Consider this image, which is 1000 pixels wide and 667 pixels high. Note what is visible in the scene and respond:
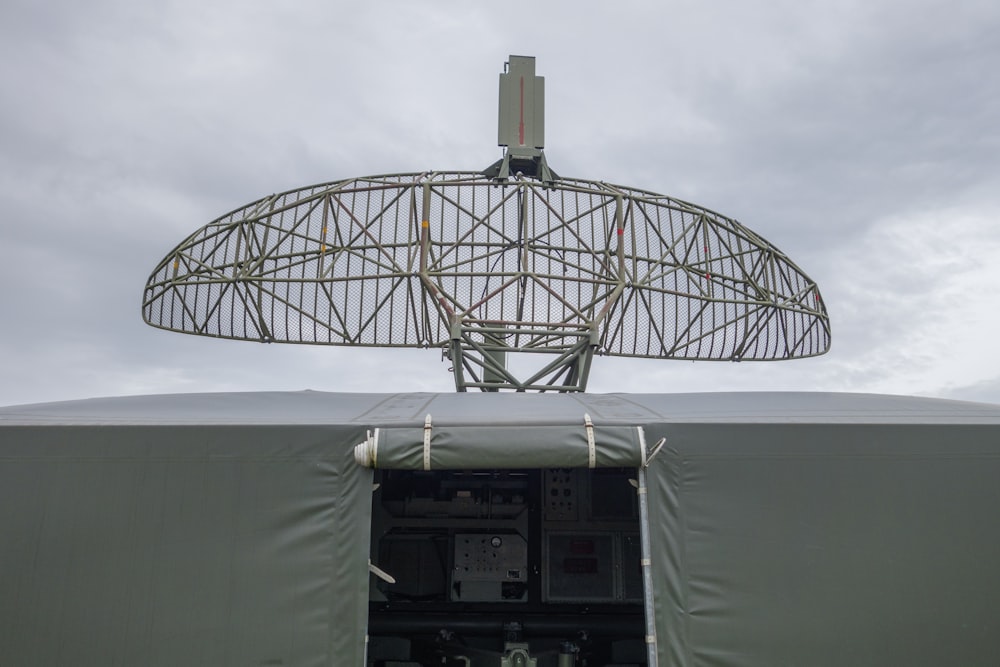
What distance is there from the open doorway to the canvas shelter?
1.66m

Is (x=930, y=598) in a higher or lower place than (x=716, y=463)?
lower

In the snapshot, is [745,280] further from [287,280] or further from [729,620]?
[729,620]

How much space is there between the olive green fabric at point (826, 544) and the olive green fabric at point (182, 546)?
1.87 m

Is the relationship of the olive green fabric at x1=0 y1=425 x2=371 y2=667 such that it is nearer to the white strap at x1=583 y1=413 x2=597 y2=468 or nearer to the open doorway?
the white strap at x1=583 y1=413 x2=597 y2=468

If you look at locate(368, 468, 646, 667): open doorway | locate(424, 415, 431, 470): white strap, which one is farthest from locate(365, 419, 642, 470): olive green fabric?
locate(368, 468, 646, 667): open doorway

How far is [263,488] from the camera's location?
4375mm

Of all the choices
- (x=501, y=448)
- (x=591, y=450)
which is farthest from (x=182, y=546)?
(x=591, y=450)

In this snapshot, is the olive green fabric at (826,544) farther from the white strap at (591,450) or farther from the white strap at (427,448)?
the white strap at (427,448)

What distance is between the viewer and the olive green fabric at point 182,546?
4191 mm

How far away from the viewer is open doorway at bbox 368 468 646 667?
6008 millimetres

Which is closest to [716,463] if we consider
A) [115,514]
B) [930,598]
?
[930,598]

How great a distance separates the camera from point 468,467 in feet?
14.2

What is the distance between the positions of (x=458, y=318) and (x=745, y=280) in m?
4.59

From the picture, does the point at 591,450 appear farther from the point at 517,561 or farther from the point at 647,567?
the point at 517,561
